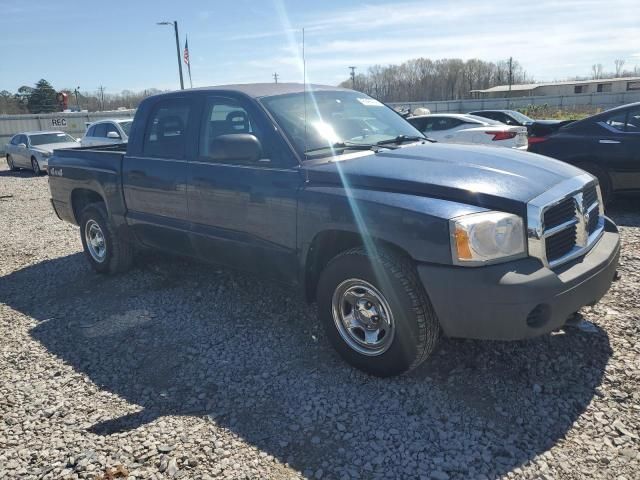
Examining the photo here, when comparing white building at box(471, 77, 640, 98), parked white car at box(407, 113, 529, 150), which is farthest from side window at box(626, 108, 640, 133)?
white building at box(471, 77, 640, 98)

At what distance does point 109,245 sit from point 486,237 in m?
4.35

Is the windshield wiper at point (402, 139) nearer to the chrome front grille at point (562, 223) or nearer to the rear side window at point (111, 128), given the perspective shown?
the chrome front grille at point (562, 223)

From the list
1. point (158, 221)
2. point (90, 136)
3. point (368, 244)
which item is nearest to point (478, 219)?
point (368, 244)

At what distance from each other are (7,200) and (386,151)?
11744 mm

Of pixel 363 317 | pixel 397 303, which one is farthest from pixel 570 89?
pixel 397 303

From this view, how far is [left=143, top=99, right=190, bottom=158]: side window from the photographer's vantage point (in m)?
4.73

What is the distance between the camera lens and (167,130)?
4.93m

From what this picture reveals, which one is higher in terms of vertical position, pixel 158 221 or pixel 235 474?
pixel 158 221

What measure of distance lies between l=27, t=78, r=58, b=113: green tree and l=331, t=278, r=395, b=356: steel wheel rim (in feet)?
219

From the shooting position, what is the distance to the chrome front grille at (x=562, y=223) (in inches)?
118

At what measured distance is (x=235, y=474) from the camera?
2.73 metres

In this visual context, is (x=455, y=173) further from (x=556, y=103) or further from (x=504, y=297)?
(x=556, y=103)

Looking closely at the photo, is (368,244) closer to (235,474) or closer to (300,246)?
(300,246)

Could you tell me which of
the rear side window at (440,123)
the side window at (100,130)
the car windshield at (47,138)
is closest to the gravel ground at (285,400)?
the rear side window at (440,123)
